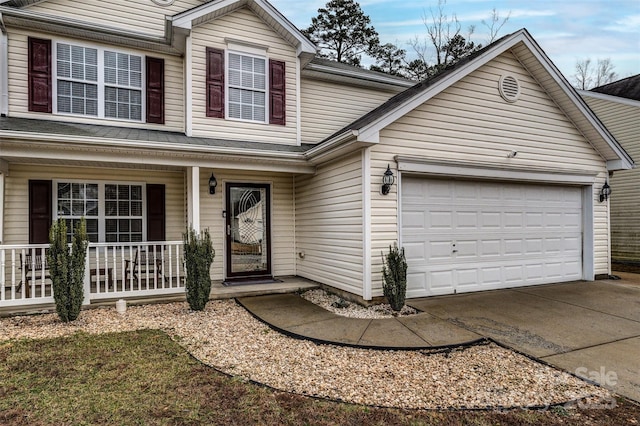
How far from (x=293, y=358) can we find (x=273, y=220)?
485cm

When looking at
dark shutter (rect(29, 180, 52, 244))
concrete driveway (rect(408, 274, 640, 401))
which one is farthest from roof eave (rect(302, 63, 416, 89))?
dark shutter (rect(29, 180, 52, 244))

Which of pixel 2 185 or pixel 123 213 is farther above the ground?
pixel 2 185

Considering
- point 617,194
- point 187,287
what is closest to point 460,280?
point 187,287

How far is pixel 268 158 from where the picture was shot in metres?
7.17

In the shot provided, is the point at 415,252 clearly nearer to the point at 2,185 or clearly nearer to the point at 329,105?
the point at 329,105

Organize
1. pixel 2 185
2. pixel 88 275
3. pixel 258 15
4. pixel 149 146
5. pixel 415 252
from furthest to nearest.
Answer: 1. pixel 258 15
2. pixel 415 252
3. pixel 2 185
4. pixel 149 146
5. pixel 88 275

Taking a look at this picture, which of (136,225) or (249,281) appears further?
(249,281)

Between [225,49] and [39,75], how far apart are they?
11.8 ft

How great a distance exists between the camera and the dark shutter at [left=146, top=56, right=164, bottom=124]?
7.88 meters

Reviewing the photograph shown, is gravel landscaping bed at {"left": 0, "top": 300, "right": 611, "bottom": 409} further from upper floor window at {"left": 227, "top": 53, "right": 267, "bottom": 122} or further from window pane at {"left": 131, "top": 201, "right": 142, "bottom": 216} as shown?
upper floor window at {"left": 227, "top": 53, "right": 267, "bottom": 122}

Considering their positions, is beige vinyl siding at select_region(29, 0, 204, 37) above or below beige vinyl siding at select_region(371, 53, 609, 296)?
above

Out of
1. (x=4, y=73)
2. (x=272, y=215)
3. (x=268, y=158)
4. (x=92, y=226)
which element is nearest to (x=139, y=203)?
(x=92, y=226)

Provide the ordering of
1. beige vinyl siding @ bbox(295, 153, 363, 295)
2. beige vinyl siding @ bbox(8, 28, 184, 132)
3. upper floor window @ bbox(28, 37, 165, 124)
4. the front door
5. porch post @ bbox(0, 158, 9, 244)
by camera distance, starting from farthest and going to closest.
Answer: the front door < upper floor window @ bbox(28, 37, 165, 124) < beige vinyl siding @ bbox(8, 28, 184, 132) < beige vinyl siding @ bbox(295, 153, 363, 295) < porch post @ bbox(0, 158, 9, 244)

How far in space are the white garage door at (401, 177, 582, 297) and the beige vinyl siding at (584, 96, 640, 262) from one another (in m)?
5.24
